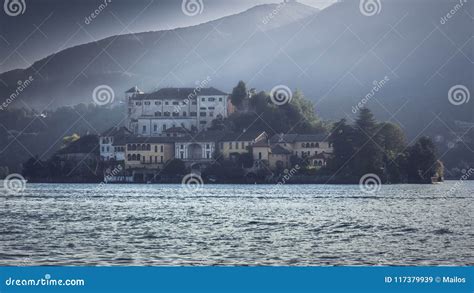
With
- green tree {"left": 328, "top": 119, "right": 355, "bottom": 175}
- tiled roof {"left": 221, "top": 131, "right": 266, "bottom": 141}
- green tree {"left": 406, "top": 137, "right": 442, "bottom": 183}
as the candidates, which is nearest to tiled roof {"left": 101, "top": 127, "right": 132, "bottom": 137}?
tiled roof {"left": 221, "top": 131, "right": 266, "bottom": 141}

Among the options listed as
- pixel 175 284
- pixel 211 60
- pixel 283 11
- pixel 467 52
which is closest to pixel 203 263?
pixel 175 284

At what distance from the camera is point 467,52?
86250 millimetres

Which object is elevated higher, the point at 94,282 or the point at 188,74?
the point at 188,74

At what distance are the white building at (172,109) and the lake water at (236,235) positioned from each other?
51.7 m

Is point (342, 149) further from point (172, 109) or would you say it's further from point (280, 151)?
point (172, 109)

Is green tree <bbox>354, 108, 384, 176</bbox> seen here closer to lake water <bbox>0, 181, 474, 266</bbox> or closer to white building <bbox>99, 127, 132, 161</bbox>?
white building <bbox>99, 127, 132, 161</bbox>

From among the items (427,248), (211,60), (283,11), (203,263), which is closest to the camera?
(203,263)

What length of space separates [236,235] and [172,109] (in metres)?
64.7

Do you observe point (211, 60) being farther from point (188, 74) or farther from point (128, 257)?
point (128, 257)

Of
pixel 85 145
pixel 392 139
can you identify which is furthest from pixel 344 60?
pixel 85 145

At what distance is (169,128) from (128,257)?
6508cm

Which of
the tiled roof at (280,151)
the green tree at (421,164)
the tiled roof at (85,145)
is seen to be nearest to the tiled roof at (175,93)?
the tiled roof at (85,145)

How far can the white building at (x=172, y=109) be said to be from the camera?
8081 centimetres

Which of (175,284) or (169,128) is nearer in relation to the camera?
(175,284)
